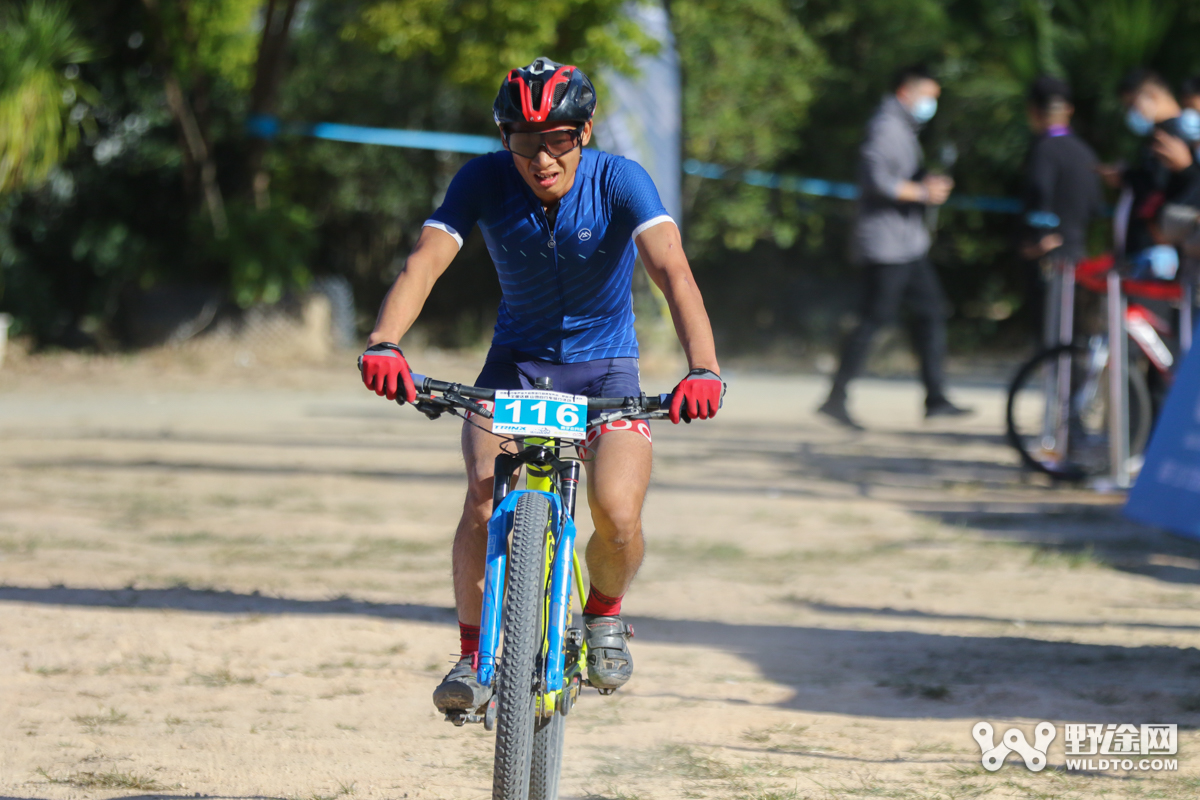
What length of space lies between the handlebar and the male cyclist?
16 cm

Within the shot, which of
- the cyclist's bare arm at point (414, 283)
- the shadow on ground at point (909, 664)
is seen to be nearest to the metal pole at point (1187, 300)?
the shadow on ground at point (909, 664)

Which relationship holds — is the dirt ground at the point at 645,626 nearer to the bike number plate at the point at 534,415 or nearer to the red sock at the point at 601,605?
the red sock at the point at 601,605

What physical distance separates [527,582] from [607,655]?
1.65ft

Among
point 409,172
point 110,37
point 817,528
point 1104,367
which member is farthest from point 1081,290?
point 110,37

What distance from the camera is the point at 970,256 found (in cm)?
1767

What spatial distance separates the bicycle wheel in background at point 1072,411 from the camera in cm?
775

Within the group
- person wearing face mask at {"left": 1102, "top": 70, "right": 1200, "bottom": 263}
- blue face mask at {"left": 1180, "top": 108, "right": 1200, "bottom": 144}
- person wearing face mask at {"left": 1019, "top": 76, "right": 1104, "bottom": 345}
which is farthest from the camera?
person wearing face mask at {"left": 1019, "top": 76, "right": 1104, "bottom": 345}

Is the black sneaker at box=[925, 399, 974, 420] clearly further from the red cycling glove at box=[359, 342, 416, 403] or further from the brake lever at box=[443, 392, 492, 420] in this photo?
the red cycling glove at box=[359, 342, 416, 403]

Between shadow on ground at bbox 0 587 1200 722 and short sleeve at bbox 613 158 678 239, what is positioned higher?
short sleeve at bbox 613 158 678 239

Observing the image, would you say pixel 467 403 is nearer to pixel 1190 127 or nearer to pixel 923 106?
pixel 1190 127

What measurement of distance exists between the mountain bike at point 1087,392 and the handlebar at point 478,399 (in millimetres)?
5210

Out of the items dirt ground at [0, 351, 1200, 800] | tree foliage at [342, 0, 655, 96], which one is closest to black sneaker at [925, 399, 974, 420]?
dirt ground at [0, 351, 1200, 800]

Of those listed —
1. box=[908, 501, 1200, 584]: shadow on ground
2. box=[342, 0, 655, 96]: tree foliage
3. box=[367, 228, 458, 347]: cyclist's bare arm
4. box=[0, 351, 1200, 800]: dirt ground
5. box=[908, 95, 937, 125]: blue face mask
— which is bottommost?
box=[0, 351, 1200, 800]: dirt ground

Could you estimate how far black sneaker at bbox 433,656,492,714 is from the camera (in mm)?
3086
